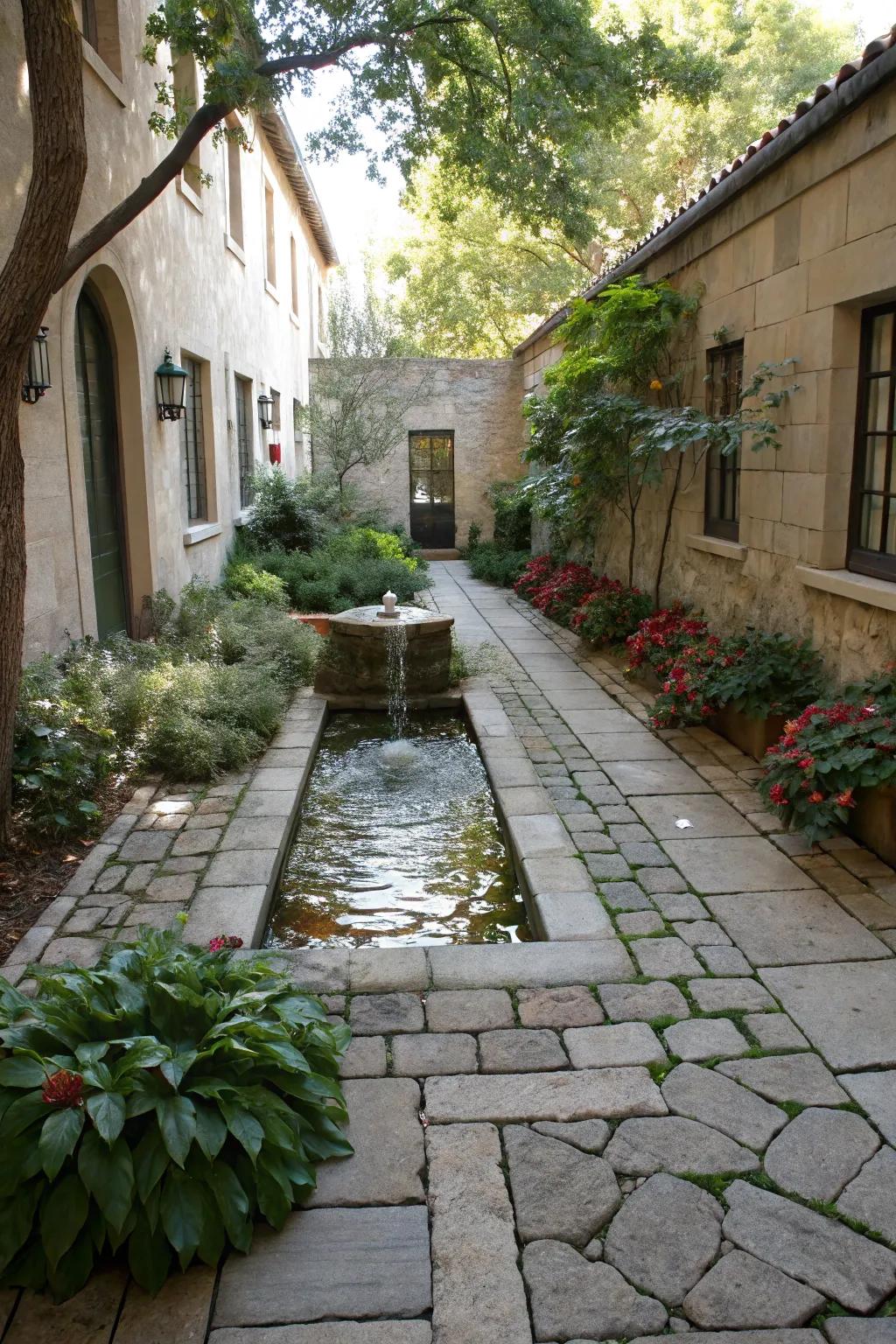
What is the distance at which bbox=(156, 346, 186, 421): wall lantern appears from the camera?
8094mm

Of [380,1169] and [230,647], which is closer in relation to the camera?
[380,1169]

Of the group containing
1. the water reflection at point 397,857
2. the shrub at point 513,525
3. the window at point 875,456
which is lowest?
the water reflection at point 397,857

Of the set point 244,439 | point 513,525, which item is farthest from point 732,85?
point 244,439

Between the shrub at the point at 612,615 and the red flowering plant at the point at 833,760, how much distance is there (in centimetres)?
400

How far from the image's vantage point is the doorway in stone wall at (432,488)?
59.1 feet

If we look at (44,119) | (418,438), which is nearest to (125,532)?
(44,119)

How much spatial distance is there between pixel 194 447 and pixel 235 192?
13.7ft

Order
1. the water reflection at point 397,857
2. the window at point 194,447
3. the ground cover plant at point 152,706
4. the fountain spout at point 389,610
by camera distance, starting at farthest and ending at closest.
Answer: the window at point 194,447, the fountain spout at point 389,610, the ground cover plant at point 152,706, the water reflection at point 397,857

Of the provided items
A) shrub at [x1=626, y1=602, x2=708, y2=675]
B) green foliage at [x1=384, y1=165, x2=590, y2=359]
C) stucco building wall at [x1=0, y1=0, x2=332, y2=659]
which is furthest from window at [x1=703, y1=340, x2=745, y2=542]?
green foliage at [x1=384, y1=165, x2=590, y2=359]

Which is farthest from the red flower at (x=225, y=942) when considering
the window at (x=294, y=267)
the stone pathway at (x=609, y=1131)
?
the window at (x=294, y=267)

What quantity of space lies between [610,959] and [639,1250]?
134 centimetres

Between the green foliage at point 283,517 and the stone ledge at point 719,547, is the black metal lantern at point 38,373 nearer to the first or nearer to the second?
the stone ledge at point 719,547

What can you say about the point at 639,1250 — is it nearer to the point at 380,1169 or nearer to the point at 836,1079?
the point at 380,1169

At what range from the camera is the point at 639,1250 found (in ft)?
7.28
